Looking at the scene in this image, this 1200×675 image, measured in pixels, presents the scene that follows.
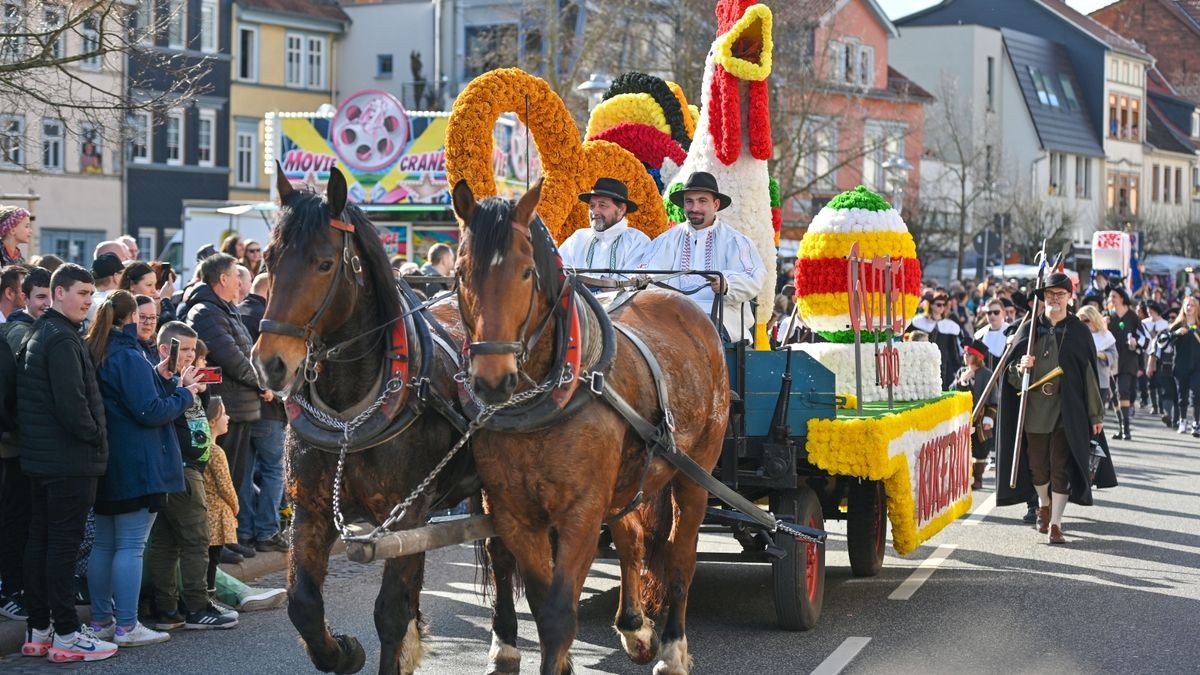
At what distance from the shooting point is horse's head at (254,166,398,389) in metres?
5.81

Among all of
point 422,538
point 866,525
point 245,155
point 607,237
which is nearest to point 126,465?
point 422,538

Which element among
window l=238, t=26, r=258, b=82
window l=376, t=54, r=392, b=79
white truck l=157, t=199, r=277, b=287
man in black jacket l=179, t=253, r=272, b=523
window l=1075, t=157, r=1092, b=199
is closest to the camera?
man in black jacket l=179, t=253, r=272, b=523

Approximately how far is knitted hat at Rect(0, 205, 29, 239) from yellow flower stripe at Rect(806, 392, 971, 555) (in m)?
5.46

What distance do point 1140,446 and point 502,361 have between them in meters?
17.7

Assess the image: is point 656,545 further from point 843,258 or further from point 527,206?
point 843,258

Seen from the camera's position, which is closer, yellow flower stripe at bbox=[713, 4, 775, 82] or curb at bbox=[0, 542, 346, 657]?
curb at bbox=[0, 542, 346, 657]

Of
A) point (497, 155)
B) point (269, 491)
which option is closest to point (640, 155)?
point (269, 491)

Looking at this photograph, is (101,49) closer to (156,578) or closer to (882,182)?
(156,578)

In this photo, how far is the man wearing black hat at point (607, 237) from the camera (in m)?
9.30

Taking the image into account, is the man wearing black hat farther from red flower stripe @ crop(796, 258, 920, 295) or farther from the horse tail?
red flower stripe @ crop(796, 258, 920, 295)

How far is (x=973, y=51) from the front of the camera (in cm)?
6381

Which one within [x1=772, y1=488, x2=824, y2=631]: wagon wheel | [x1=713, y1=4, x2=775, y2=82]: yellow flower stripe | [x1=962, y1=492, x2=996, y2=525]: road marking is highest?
[x1=713, y1=4, x2=775, y2=82]: yellow flower stripe

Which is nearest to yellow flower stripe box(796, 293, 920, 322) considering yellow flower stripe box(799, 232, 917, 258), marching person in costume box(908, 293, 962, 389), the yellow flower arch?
yellow flower stripe box(799, 232, 917, 258)

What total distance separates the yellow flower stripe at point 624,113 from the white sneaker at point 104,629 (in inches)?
217
